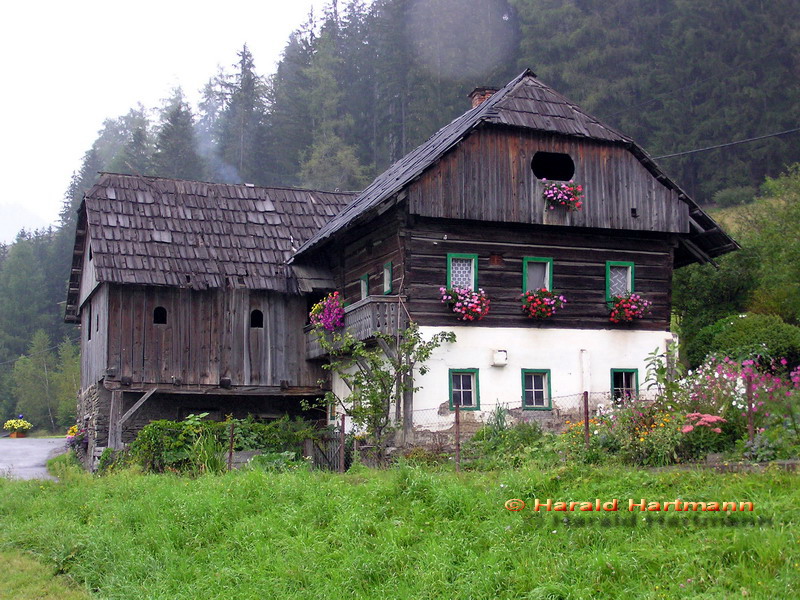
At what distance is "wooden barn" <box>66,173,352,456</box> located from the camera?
23.2 m

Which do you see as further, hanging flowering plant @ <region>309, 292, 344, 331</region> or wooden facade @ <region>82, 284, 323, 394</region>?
wooden facade @ <region>82, 284, 323, 394</region>

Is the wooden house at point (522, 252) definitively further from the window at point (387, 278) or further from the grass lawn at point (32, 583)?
the grass lawn at point (32, 583)

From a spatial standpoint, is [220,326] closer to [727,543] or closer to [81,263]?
[81,263]

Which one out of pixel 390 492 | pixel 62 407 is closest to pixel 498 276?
pixel 390 492

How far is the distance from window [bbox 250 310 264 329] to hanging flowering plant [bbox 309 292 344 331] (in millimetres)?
2818

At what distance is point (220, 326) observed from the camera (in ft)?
78.9

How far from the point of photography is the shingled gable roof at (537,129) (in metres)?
20.6

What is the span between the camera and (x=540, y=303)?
2084 cm

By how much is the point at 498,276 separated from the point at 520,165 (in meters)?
2.38

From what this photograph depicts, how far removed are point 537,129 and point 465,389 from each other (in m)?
5.66

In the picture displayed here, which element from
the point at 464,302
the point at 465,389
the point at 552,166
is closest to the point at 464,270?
the point at 464,302

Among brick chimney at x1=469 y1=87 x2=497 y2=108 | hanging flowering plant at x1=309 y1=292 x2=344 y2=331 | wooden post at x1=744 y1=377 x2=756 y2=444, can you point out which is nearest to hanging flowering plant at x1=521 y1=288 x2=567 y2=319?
hanging flowering plant at x1=309 y1=292 x2=344 y2=331

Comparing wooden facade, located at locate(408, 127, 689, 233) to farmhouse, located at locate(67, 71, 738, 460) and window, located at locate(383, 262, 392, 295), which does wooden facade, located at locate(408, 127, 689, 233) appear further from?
window, located at locate(383, 262, 392, 295)

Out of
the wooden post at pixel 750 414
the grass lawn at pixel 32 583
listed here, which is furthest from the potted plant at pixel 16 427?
the wooden post at pixel 750 414
